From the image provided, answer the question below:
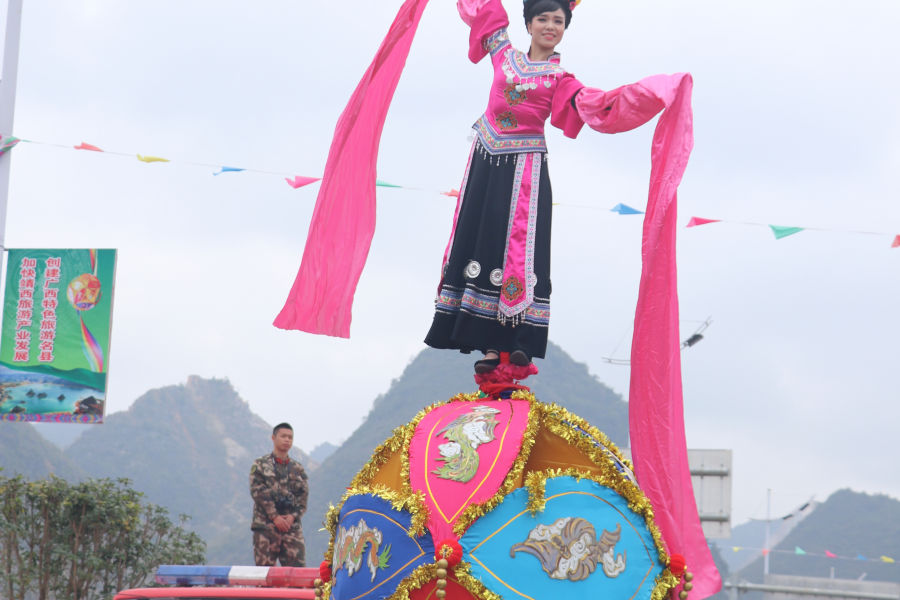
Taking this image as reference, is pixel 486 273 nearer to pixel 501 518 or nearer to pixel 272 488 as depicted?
pixel 501 518

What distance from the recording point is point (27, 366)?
7.53 metres

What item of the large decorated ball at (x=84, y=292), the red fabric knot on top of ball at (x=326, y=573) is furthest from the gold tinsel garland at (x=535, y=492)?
the large decorated ball at (x=84, y=292)

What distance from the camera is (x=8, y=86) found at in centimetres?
679

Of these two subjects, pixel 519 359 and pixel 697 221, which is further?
pixel 697 221

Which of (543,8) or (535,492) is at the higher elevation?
(543,8)

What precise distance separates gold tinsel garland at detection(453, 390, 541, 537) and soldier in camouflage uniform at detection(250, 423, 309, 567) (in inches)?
136

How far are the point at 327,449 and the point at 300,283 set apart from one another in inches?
1501

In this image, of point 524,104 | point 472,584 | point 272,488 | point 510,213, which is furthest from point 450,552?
point 272,488

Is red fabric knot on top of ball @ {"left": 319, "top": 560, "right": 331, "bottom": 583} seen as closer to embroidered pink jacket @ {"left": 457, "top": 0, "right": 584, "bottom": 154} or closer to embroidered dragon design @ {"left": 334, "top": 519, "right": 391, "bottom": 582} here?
embroidered dragon design @ {"left": 334, "top": 519, "right": 391, "bottom": 582}

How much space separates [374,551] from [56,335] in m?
5.82

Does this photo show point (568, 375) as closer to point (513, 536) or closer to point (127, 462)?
point (127, 462)

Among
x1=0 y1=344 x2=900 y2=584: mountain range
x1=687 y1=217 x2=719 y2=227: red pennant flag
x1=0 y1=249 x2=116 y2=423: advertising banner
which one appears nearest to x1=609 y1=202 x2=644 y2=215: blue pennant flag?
x1=687 y1=217 x2=719 y2=227: red pennant flag

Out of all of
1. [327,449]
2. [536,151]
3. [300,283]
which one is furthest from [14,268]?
[327,449]

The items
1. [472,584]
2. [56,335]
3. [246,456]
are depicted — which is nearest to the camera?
[472,584]
